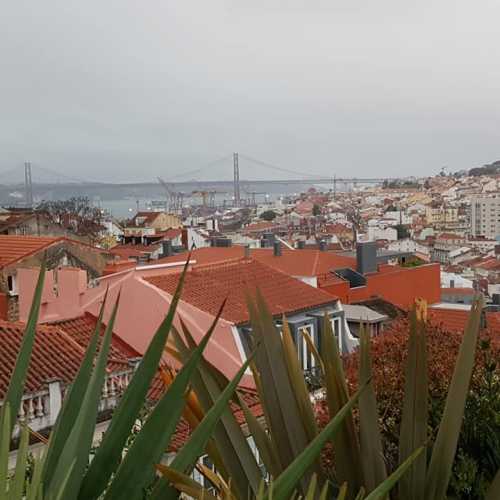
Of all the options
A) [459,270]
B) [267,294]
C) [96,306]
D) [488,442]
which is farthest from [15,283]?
[459,270]

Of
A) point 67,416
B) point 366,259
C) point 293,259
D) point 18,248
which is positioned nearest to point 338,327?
point 18,248

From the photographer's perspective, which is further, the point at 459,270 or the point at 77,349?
the point at 459,270

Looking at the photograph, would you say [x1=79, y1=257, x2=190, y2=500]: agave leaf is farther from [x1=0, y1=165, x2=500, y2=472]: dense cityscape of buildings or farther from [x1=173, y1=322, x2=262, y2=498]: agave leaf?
[x1=173, y1=322, x2=262, y2=498]: agave leaf

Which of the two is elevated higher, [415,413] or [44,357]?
[415,413]

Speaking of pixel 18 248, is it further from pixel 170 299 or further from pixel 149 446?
pixel 149 446

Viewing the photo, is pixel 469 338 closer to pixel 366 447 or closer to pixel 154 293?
pixel 366 447
